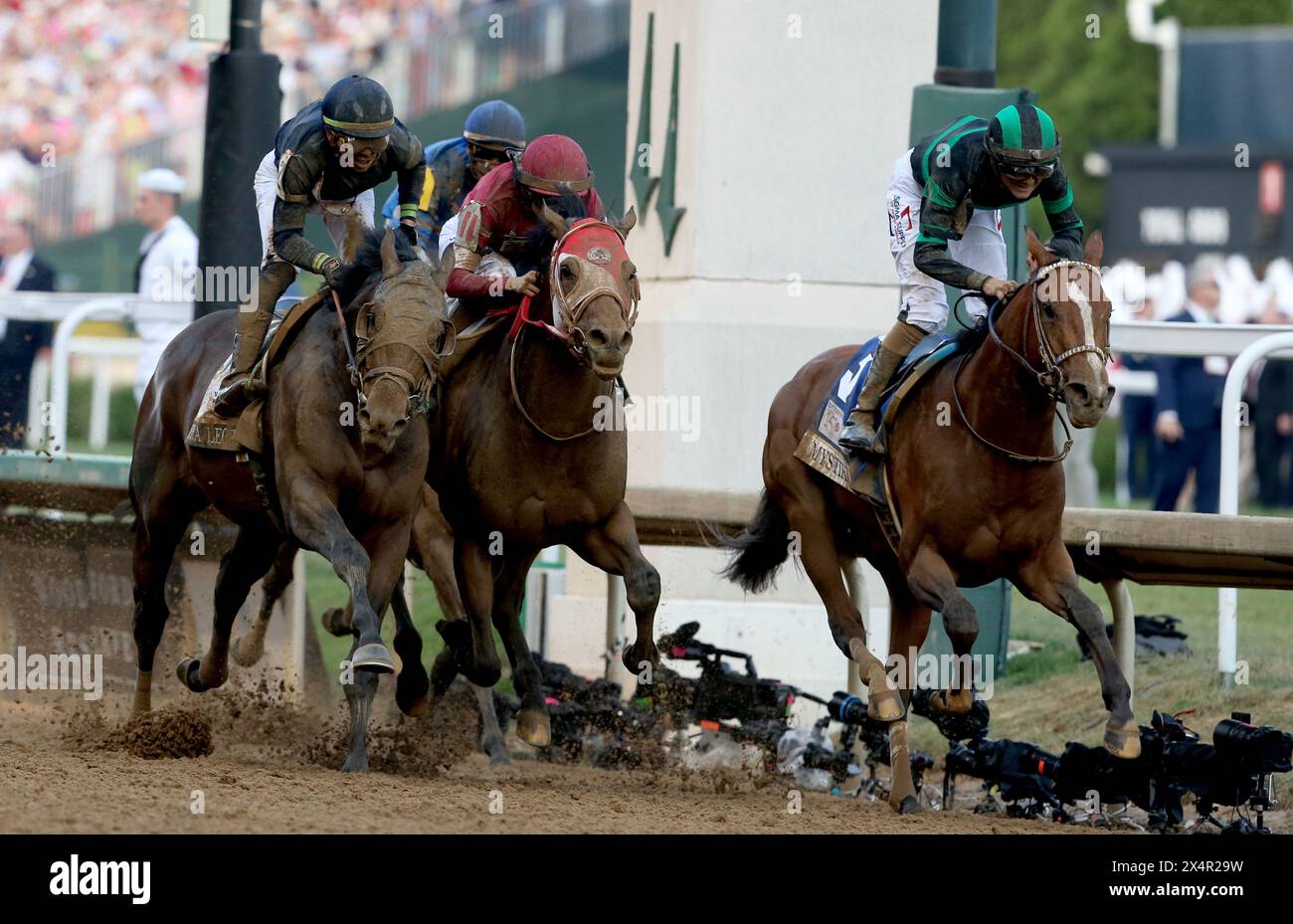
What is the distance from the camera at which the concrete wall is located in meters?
10.0

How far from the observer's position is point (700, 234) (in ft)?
32.8

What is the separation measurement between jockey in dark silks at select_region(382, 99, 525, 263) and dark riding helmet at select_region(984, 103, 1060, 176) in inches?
87.0

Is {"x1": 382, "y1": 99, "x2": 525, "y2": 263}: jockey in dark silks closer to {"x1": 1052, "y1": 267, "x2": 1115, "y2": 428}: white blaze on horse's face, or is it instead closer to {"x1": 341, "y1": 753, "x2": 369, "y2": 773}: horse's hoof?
{"x1": 341, "y1": 753, "x2": 369, "y2": 773}: horse's hoof

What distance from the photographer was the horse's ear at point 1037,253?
267 inches

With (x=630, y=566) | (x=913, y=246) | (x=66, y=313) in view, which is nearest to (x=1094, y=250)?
(x=913, y=246)

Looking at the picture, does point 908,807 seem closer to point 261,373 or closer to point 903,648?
point 903,648

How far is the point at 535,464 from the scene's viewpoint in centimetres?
722

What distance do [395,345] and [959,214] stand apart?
6.95 ft

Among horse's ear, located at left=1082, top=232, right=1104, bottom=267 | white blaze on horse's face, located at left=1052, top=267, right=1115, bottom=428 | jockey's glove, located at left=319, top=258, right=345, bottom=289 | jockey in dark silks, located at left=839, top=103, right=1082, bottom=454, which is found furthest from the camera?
jockey's glove, located at left=319, top=258, right=345, bottom=289

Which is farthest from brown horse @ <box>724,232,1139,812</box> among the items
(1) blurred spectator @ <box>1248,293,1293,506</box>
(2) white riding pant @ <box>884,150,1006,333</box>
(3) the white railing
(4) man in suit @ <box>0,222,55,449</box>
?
(1) blurred spectator @ <box>1248,293,1293,506</box>

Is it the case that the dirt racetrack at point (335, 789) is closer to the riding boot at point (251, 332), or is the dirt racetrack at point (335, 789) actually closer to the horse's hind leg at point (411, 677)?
the horse's hind leg at point (411, 677)
